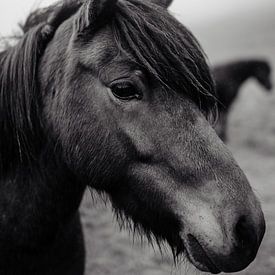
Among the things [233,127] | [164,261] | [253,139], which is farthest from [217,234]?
[233,127]

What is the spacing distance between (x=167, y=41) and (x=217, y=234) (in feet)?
3.19

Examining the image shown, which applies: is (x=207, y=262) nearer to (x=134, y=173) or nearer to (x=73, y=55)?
(x=134, y=173)

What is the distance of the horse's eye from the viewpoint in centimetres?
217

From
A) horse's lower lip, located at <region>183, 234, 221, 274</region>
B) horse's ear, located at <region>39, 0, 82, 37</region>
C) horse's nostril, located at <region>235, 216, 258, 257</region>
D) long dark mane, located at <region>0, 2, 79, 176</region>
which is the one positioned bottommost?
horse's lower lip, located at <region>183, 234, 221, 274</region>

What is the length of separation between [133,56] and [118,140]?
0.43 meters

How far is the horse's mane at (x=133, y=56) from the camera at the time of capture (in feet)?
7.21

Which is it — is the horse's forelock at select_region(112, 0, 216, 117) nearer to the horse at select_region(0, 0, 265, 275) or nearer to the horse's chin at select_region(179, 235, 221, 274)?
the horse at select_region(0, 0, 265, 275)

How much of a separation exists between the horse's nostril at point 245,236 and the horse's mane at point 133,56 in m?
0.67

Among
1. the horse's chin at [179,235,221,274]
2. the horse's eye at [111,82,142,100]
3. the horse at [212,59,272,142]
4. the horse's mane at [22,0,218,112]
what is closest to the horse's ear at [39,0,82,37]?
the horse's mane at [22,0,218,112]

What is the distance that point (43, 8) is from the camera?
9.36 ft

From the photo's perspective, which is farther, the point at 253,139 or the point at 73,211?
the point at 253,139

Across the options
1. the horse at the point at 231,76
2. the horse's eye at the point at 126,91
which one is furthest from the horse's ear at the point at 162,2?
the horse at the point at 231,76

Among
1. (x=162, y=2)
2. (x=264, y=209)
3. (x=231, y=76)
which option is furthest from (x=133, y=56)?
(x=231, y=76)

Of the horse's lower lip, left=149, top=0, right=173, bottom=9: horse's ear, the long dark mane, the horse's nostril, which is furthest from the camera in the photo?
left=149, top=0, right=173, bottom=9: horse's ear
